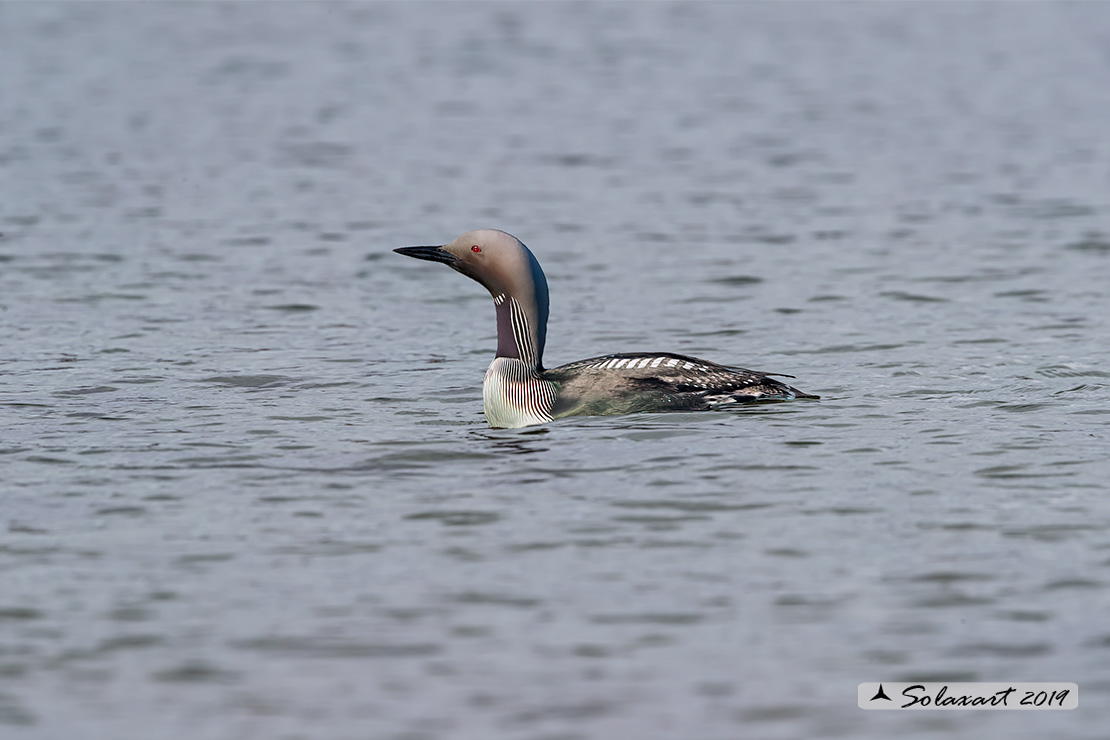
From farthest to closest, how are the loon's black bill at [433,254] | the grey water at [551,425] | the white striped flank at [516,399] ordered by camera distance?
the loon's black bill at [433,254] < the white striped flank at [516,399] < the grey water at [551,425]

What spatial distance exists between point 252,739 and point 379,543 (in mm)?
2163

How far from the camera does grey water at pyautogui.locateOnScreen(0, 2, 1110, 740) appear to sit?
655cm

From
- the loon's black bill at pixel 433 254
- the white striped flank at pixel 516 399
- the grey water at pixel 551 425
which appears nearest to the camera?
the grey water at pixel 551 425

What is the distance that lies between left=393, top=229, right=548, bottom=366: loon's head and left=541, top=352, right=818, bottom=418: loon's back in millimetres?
360

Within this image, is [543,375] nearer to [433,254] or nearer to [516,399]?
[516,399]

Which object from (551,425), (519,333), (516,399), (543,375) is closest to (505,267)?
(519,333)

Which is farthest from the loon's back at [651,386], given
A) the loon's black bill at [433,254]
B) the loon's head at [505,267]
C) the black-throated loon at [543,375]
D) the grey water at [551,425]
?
the loon's black bill at [433,254]

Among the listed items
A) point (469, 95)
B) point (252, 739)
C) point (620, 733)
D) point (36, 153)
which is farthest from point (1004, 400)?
point (469, 95)

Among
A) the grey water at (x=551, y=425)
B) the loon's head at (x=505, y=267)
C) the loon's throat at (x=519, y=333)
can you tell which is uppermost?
the loon's head at (x=505, y=267)

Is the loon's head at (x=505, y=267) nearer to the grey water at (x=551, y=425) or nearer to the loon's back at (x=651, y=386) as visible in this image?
the loon's back at (x=651, y=386)

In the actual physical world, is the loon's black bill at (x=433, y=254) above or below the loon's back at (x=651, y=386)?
above

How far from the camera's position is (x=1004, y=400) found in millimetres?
11109

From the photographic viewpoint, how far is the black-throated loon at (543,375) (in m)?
10.8

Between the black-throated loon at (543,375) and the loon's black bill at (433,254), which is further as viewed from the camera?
the loon's black bill at (433,254)
